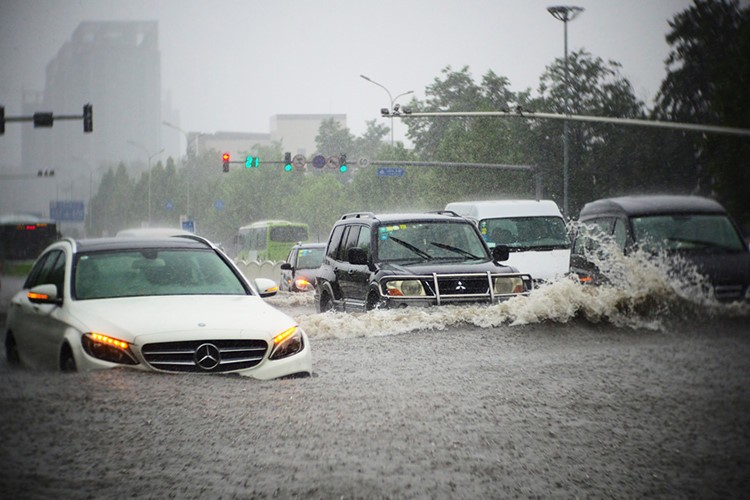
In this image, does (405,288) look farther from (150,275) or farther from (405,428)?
(405,428)

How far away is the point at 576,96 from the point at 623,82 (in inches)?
108

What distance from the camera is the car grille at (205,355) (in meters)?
8.12

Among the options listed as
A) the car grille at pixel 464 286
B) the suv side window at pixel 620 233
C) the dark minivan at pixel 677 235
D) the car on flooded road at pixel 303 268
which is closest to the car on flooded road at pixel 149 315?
the car grille at pixel 464 286

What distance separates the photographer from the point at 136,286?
9.49m

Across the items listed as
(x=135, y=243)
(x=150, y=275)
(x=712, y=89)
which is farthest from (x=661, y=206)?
(x=712, y=89)

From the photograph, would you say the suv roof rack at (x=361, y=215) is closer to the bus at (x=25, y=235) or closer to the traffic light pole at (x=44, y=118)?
the traffic light pole at (x=44, y=118)

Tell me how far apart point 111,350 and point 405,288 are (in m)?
6.22

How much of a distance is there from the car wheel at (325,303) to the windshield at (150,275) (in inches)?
252

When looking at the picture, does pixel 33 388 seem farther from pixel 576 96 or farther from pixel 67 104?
pixel 67 104

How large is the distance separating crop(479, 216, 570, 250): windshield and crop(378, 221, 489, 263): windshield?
711cm

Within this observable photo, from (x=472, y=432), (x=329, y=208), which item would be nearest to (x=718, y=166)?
(x=472, y=432)

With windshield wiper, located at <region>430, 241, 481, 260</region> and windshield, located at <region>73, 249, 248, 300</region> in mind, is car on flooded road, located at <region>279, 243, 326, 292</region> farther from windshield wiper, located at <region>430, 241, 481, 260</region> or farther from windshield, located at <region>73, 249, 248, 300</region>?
windshield, located at <region>73, 249, 248, 300</region>

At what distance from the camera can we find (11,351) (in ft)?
33.5

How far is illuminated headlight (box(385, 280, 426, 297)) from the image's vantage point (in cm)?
1372
